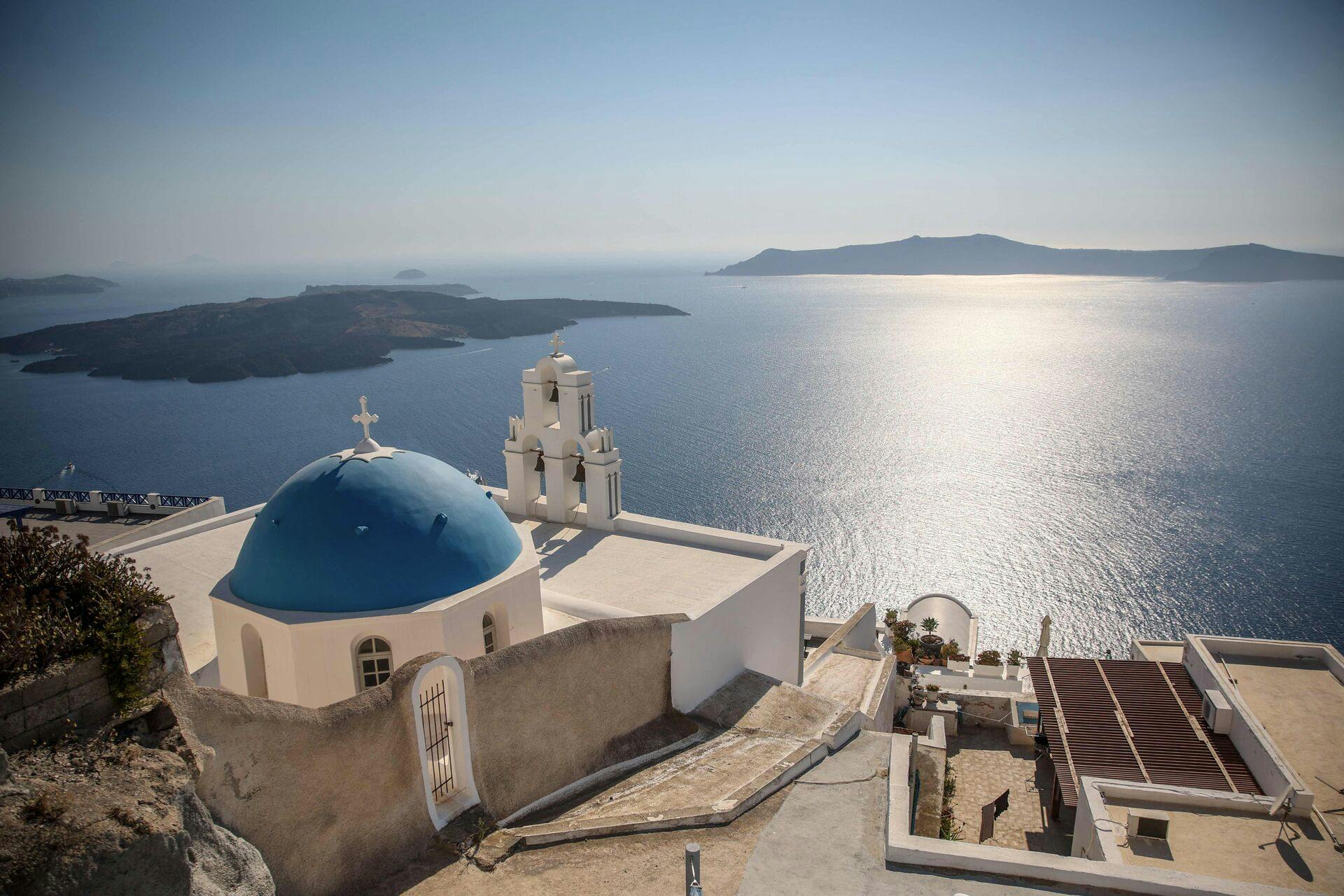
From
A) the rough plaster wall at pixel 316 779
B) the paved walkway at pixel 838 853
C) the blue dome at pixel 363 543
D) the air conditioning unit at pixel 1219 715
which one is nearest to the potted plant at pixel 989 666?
the air conditioning unit at pixel 1219 715

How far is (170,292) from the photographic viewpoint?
191 meters

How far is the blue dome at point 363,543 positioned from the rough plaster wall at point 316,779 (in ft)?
7.19

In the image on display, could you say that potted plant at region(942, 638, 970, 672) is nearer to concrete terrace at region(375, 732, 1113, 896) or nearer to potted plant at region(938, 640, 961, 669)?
potted plant at region(938, 640, 961, 669)

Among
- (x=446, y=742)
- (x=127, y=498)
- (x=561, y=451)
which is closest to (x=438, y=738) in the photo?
(x=446, y=742)

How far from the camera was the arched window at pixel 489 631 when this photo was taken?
402 inches

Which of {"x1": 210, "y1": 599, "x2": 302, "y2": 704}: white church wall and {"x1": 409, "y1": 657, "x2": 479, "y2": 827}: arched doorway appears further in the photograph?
{"x1": 210, "y1": 599, "x2": 302, "y2": 704}: white church wall

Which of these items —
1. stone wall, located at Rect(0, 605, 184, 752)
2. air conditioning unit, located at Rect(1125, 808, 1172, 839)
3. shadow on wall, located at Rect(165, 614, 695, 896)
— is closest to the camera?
stone wall, located at Rect(0, 605, 184, 752)

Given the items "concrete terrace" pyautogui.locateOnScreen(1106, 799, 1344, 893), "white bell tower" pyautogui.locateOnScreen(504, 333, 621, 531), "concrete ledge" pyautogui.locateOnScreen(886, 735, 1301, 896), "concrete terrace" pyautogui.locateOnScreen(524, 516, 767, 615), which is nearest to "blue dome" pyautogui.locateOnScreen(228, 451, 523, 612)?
"concrete terrace" pyautogui.locateOnScreen(524, 516, 767, 615)

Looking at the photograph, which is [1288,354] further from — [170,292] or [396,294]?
[170,292]

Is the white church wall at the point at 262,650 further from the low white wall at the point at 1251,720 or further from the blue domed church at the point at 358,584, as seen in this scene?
the low white wall at the point at 1251,720

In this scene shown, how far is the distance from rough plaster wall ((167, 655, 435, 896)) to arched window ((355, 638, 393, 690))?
2153mm

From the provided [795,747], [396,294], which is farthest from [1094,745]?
[396,294]

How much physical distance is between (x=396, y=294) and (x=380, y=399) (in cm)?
6239

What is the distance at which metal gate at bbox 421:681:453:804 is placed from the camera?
7895mm
